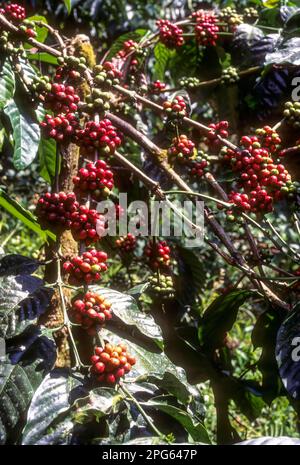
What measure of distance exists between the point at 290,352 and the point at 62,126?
685mm

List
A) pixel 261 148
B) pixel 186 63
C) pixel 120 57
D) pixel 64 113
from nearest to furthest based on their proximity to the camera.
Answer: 1. pixel 64 113
2. pixel 261 148
3. pixel 120 57
4. pixel 186 63

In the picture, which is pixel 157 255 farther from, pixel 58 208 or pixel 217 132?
pixel 58 208

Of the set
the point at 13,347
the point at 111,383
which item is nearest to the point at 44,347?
the point at 13,347

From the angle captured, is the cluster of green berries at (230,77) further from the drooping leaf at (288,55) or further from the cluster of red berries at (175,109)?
the cluster of red berries at (175,109)

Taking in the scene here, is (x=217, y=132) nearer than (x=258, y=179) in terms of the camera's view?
No

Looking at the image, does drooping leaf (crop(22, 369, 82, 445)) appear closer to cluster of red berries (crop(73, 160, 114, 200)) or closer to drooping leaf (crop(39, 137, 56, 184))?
cluster of red berries (crop(73, 160, 114, 200))

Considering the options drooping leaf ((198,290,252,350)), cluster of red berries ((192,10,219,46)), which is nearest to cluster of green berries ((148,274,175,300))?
drooping leaf ((198,290,252,350))

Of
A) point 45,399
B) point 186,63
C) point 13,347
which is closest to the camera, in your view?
point 45,399

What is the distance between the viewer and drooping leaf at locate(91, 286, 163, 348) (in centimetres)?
98

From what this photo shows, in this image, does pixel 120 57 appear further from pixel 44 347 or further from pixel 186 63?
pixel 44 347

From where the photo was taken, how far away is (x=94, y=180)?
1.02m

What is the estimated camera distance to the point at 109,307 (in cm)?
96

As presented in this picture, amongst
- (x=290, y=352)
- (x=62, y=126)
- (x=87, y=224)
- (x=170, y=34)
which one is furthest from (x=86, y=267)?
(x=170, y=34)

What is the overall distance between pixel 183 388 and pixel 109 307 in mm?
210
